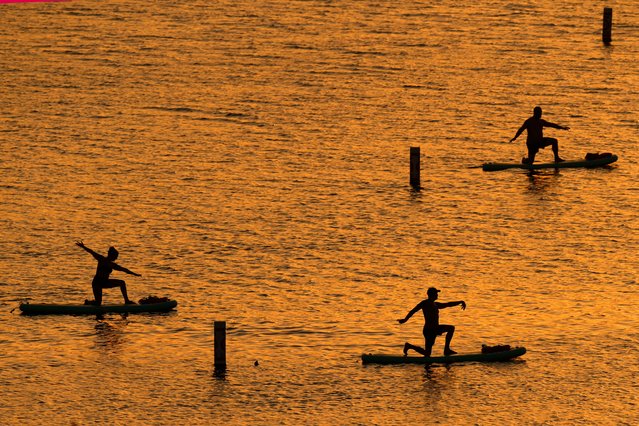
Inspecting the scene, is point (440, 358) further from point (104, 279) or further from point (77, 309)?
point (77, 309)

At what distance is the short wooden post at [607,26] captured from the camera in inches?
4252

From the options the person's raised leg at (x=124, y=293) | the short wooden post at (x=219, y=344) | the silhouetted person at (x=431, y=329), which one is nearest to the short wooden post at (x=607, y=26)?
the person's raised leg at (x=124, y=293)

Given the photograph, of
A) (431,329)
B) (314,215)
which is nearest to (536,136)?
(314,215)

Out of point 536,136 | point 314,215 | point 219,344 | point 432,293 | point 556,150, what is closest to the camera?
point 219,344

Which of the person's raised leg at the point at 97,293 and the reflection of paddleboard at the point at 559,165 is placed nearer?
the person's raised leg at the point at 97,293

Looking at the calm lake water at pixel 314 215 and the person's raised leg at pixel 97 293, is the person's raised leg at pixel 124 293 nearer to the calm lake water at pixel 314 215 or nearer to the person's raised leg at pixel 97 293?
the person's raised leg at pixel 97 293

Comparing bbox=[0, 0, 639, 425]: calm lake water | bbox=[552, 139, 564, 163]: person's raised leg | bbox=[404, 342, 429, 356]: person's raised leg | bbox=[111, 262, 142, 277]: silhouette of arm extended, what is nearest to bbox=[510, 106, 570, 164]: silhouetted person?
bbox=[552, 139, 564, 163]: person's raised leg

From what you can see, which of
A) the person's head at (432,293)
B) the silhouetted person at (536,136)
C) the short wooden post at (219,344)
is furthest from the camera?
the silhouetted person at (536,136)

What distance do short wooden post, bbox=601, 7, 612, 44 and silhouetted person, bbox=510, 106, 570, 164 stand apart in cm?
3144

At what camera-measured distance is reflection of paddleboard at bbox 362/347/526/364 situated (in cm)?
5256

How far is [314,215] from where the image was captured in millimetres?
70750

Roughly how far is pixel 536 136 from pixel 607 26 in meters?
32.9

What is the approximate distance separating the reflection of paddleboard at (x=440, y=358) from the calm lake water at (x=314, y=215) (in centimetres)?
25

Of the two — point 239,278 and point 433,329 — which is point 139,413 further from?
point 239,278
